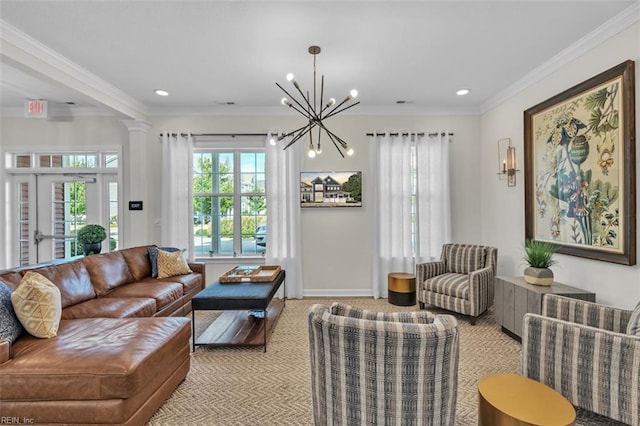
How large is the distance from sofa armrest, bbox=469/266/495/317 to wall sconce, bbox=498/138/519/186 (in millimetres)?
1289

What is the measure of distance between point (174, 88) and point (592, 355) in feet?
15.6

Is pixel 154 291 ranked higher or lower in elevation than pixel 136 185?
lower

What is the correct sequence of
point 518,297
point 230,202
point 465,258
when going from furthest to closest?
point 230,202 < point 465,258 < point 518,297

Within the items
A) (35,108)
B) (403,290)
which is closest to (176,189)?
(35,108)

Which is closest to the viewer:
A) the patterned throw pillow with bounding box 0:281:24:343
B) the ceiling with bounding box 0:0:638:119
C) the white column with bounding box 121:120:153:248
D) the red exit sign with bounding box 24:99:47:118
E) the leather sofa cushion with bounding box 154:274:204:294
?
the patterned throw pillow with bounding box 0:281:24:343

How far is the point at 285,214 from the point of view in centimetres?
462

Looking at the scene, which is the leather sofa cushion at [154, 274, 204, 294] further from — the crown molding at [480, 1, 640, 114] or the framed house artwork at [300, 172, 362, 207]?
the crown molding at [480, 1, 640, 114]

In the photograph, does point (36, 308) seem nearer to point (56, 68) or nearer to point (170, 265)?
point (170, 265)

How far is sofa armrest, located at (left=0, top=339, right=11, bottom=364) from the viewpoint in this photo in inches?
68.7

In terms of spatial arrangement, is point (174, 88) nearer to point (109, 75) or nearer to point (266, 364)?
point (109, 75)

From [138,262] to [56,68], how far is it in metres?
2.28

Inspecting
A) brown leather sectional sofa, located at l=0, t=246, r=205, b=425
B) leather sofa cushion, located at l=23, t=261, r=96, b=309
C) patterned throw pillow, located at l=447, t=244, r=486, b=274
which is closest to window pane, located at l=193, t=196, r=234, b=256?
leather sofa cushion, located at l=23, t=261, r=96, b=309

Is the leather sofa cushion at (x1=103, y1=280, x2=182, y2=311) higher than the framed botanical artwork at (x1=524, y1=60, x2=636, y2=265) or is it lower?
lower

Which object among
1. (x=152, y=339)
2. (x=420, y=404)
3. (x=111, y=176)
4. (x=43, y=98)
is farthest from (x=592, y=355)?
(x=43, y=98)
